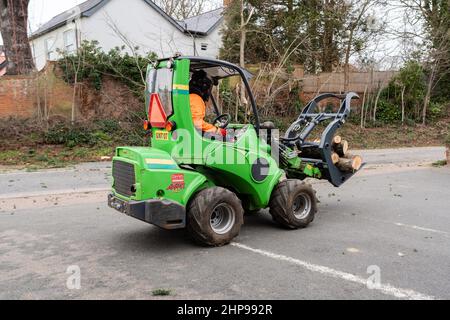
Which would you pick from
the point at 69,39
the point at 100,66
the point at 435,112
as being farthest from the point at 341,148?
the point at 69,39

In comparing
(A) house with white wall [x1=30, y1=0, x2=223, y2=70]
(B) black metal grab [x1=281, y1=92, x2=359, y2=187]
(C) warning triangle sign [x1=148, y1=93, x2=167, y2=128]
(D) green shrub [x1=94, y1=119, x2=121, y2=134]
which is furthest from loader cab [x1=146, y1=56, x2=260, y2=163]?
(A) house with white wall [x1=30, y1=0, x2=223, y2=70]

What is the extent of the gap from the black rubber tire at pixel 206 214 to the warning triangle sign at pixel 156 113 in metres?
1.02

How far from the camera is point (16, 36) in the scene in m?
19.2

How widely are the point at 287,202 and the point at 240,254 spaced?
1.26 meters

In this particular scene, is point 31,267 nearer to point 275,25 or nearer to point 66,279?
point 66,279

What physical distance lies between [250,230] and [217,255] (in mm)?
1309

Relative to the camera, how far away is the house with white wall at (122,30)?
25625mm

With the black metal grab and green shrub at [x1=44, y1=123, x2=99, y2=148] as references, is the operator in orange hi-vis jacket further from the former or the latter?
green shrub at [x1=44, y1=123, x2=99, y2=148]

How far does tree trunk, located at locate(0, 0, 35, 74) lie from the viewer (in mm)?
19047

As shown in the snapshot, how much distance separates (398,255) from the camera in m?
5.66

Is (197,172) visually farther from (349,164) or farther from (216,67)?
(349,164)

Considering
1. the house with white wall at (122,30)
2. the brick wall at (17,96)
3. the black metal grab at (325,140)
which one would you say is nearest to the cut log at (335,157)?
the black metal grab at (325,140)

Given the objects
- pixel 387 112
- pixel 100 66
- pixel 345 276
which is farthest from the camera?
pixel 387 112
